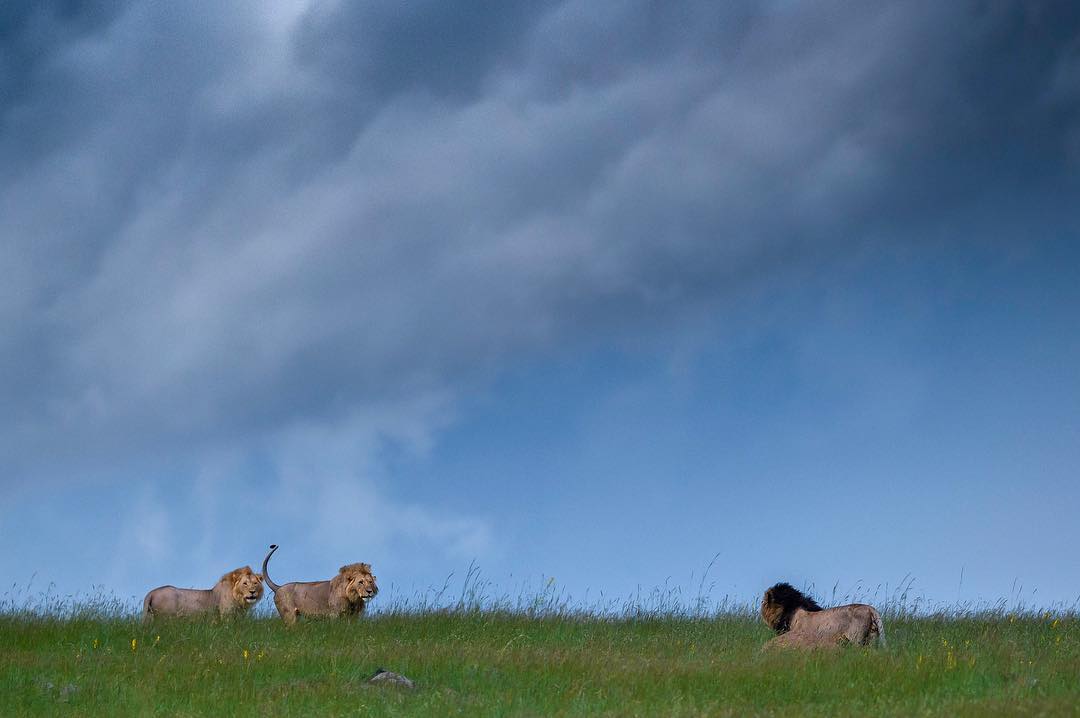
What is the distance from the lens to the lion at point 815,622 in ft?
48.8

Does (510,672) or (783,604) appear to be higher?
(783,604)

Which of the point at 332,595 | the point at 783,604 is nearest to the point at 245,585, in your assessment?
the point at 332,595

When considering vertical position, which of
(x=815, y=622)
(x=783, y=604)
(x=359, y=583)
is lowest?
(x=815, y=622)

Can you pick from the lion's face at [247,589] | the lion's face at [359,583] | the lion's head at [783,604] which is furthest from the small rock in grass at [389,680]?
the lion's face at [247,589]

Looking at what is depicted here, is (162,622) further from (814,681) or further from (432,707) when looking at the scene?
(814,681)

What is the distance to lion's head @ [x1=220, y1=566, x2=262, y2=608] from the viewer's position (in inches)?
736

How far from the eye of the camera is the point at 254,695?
12.5 meters

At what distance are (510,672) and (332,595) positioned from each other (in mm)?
5377

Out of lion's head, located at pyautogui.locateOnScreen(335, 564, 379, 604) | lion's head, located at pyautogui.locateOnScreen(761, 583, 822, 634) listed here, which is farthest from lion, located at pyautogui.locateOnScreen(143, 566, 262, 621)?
lion's head, located at pyautogui.locateOnScreen(761, 583, 822, 634)

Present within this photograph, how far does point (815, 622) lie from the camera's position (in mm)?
15180

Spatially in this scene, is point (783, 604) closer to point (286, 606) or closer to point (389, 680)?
point (389, 680)

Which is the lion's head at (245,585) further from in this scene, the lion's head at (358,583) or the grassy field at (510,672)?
the lion's head at (358,583)

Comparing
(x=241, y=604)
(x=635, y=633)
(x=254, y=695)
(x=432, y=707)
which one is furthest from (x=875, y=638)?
(x=241, y=604)

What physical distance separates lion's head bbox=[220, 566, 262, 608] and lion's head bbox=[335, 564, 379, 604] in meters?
1.59
